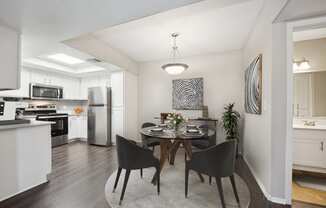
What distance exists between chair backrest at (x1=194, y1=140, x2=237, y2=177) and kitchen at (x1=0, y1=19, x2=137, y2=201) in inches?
96.0

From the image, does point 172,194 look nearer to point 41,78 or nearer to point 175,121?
point 175,121

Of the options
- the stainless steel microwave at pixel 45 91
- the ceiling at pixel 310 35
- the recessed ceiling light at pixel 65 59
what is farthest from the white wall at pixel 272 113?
the stainless steel microwave at pixel 45 91

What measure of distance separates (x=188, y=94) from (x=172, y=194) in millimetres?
2752

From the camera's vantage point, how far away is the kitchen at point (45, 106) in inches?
78.3

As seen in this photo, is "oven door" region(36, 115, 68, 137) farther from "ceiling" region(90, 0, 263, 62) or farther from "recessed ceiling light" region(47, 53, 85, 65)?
"ceiling" region(90, 0, 263, 62)

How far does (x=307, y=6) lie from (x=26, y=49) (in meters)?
4.18

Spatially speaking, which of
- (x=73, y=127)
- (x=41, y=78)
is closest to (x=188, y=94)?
(x=73, y=127)

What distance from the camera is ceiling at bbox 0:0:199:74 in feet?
4.97

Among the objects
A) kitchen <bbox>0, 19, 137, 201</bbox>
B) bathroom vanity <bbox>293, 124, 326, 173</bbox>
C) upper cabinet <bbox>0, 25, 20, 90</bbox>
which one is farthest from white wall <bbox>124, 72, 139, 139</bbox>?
bathroom vanity <bbox>293, 124, 326, 173</bbox>

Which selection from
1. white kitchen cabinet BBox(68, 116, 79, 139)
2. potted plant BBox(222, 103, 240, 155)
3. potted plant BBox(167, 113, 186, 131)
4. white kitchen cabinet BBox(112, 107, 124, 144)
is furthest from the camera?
white kitchen cabinet BBox(68, 116, 79, 139)

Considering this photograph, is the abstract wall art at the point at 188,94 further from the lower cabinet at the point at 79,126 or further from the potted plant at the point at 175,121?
the lower cabinet at the point at 79,126

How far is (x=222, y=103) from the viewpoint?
13.0 ft

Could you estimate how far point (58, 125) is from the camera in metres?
4.50

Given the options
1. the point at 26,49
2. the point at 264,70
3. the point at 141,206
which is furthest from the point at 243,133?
the point at 26,49
